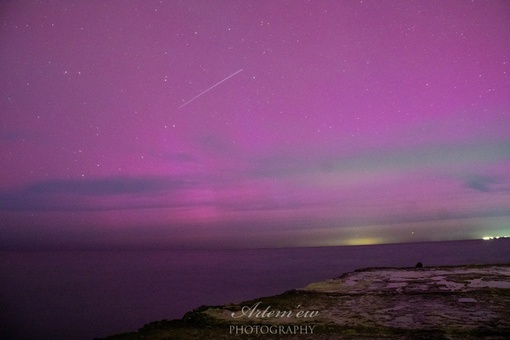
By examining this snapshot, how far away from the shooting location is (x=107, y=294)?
3362 centimetres

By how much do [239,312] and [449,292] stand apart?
7643 mm

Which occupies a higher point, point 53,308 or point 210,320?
point 210,320

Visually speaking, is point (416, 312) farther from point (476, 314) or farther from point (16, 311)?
point (16, 311)

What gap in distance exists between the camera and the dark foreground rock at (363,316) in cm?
779

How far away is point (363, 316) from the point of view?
30.4 ft

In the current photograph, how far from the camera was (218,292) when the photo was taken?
3322cm

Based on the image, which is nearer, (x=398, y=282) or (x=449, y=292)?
(x=449, y=292)

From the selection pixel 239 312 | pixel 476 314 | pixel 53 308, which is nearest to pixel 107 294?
pixel 53 308

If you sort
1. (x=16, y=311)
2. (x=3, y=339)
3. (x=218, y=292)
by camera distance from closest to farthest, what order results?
(x=3, y=339) → (x=16, y=311) → (x=218, y=292)

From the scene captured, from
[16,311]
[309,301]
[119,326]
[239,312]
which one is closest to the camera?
[239,312]

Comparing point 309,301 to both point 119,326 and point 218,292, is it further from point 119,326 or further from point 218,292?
point 218,292

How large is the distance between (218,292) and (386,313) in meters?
26.1

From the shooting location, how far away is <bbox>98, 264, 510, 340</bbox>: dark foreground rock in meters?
7.79

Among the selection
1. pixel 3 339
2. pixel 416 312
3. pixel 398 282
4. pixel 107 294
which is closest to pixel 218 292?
pixel 107 294
